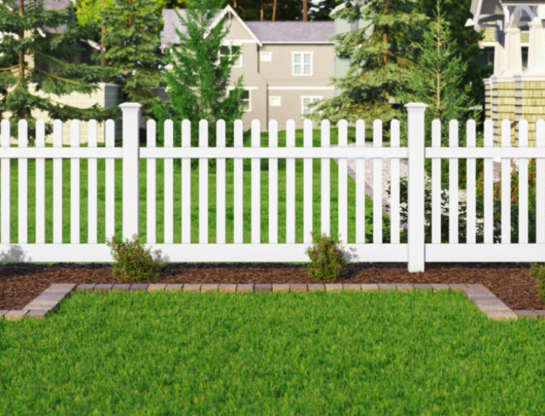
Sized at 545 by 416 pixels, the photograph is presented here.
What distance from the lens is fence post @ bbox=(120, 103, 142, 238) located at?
24.5 feet

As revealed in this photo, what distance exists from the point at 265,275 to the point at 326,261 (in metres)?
0.60

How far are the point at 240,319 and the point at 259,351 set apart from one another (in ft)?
2.51

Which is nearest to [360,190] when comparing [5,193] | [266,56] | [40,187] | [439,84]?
[40,187]

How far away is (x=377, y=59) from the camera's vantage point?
28.8 meters

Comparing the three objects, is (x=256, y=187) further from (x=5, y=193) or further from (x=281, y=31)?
(x=281, y=31)

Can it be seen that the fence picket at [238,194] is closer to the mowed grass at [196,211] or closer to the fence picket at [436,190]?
the mowed grass at [196,211]

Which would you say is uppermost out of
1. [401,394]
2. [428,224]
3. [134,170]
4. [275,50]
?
[275,50]

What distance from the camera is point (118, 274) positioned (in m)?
7.16

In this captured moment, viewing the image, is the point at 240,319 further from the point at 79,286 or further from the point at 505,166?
the point at 505,166

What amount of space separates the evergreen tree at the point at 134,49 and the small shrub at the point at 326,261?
90.7ft

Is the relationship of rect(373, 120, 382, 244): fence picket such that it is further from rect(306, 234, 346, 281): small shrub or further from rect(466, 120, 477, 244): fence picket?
rect(466, 120, 477, 244): fence picket

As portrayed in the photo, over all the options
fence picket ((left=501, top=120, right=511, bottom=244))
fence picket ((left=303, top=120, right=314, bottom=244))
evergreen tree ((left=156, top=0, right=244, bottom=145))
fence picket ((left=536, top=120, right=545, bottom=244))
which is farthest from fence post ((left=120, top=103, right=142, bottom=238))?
evergreen tree ((left=156, top=0, right=244, bottom=145))

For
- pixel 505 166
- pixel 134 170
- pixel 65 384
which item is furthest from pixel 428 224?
pixel 65 384

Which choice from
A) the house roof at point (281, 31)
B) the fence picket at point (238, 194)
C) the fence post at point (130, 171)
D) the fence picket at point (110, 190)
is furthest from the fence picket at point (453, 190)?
the house roof at point (281, 31)
